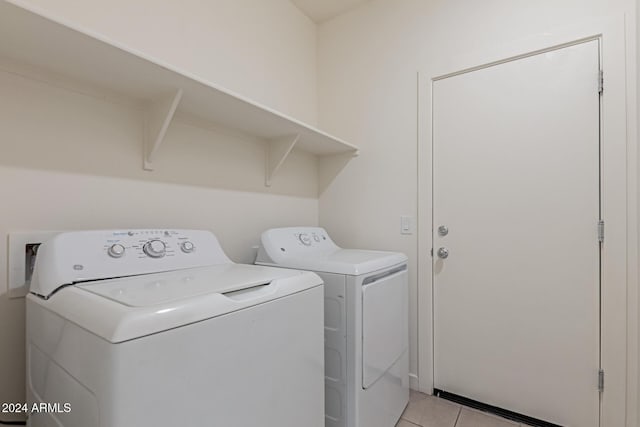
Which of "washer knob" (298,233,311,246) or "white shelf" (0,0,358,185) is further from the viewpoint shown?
"washer knob" (298,233,311,246)

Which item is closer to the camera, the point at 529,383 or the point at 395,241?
the point at 529,383

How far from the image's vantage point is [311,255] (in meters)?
1.70

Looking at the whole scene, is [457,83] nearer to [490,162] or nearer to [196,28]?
[490,162]

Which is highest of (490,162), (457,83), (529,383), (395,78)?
(395,78)

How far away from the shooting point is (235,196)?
69.8 inches

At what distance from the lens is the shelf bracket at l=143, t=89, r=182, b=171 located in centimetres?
127

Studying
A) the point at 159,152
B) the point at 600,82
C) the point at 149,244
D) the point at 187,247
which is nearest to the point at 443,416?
the point at 187,247

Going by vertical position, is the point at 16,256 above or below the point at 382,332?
above

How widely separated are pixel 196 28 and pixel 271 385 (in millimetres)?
1682

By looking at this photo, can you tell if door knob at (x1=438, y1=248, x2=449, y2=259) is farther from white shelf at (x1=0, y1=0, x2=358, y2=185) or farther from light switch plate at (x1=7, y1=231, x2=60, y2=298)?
light switch plate at (x1=7, y1=231, x2=60, y2=298)

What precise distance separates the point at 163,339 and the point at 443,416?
1674 millimetres

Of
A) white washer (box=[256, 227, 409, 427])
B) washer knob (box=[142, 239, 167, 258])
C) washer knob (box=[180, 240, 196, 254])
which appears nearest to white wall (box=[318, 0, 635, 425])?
white washer (box=[256, 227, 409, 427])

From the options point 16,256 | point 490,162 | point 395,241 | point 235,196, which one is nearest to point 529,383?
point 395,241

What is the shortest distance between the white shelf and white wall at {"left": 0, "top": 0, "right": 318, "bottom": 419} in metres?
0.06
